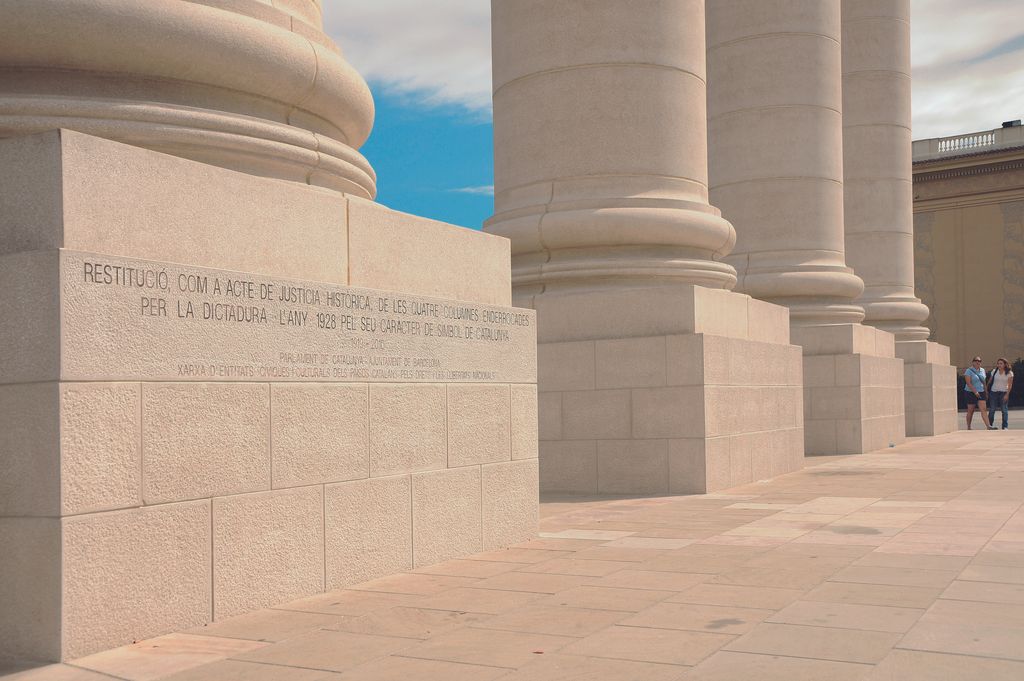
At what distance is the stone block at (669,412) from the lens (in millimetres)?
16031

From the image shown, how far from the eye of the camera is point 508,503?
11.4 metres

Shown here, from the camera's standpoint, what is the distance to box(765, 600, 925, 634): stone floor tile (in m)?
7.20

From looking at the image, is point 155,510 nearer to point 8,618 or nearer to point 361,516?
point 8,618

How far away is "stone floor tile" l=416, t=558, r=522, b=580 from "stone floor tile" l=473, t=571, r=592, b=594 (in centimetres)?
21

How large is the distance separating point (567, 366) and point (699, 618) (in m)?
9.31

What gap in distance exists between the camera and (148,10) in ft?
28.8

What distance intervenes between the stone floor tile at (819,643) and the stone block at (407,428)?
3722 mm

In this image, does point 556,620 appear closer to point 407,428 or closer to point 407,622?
point 407,622

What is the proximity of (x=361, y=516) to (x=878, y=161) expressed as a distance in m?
27.6

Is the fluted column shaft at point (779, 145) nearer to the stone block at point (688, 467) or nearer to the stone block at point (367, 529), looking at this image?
the stone block at point (688, 467)

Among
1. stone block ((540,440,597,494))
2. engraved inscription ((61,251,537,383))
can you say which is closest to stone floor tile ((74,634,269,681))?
engraved inscription ((61,251,537,383))

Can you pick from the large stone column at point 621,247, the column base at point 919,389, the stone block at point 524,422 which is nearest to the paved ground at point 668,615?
the stone block at point 524,422

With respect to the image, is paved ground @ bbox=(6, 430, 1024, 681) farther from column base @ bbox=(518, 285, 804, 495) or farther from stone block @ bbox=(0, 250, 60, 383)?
column base @ bbox=(518, 285, 804, 495)

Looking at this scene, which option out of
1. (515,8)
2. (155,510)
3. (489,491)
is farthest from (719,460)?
(155,510)
